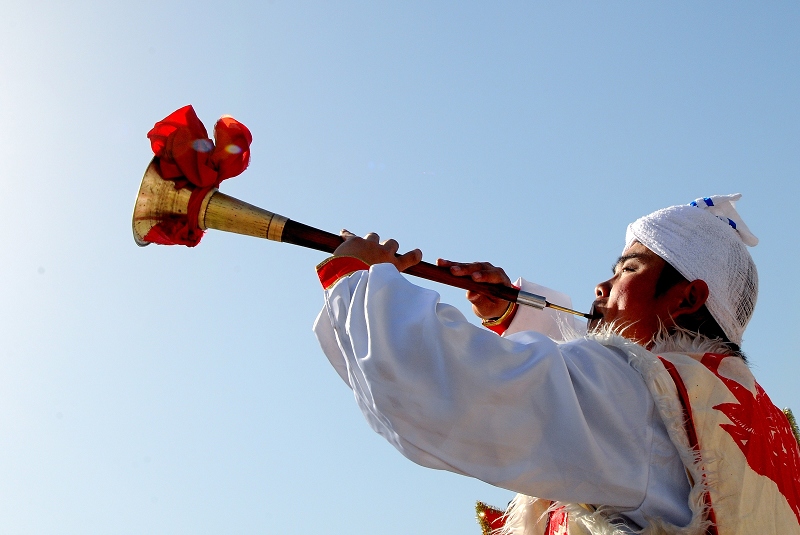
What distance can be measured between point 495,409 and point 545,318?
6.80 feet

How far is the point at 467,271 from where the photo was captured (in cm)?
376

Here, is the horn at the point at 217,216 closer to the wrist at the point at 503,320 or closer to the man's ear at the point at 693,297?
the wrist at the point at 503,320

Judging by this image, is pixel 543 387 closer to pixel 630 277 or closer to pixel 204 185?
pixel 630 277

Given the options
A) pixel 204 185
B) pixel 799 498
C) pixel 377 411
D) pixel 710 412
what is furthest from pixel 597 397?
pixel 204 185

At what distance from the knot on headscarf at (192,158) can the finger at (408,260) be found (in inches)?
33.8

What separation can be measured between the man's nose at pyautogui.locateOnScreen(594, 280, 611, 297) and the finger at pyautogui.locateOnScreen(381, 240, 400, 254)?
1077 mm

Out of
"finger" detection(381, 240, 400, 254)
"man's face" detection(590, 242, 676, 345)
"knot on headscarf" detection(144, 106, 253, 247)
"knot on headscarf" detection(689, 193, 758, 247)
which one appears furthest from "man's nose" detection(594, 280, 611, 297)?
"knot on headscarf" detection(144, 106, 253, 247)

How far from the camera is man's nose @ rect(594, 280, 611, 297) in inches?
149

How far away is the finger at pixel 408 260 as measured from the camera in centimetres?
324

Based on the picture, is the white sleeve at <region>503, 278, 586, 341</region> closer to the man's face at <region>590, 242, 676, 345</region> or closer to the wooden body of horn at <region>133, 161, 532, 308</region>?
the man's face at <region>590, 242, 676, 345</region>

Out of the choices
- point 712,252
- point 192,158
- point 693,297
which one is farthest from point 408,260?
point 712,252

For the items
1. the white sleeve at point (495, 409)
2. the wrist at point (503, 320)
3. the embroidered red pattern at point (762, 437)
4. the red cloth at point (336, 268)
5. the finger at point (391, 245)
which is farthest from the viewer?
the wrist at point (503, 320)

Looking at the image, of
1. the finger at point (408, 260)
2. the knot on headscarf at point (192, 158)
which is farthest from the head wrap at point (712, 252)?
the knot on headscarf at point (192, 158)

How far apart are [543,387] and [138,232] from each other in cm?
184
